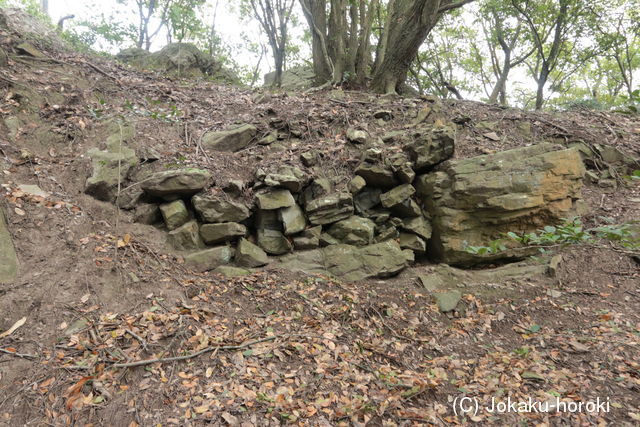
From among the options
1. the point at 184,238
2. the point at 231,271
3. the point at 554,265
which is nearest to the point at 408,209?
the point at 554,265

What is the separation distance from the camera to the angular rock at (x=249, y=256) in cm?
554

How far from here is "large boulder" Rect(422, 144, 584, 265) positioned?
227 inches

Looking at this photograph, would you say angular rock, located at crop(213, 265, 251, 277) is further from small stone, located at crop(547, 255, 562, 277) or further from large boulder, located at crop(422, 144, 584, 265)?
small stone, located at crop(547, 255, 562, 277)

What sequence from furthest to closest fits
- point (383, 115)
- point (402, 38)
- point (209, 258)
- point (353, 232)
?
point (402, 38)
point (383, 115)
point (353, 232)
point (209, 258)

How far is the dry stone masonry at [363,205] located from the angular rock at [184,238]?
0.05 feet

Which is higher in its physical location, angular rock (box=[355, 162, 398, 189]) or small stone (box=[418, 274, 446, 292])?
angular rock (box=[355, 162, 398, 189])

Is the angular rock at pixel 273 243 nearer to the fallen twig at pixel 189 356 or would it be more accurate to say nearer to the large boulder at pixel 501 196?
the fallen twig at pixel 189 356

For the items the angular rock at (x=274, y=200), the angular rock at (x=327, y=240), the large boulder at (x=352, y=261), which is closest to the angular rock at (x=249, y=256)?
the large boulder at (x=352, y=261)

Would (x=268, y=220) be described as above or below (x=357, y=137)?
below

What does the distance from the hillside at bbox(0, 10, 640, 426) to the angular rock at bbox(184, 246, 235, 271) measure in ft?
0.12

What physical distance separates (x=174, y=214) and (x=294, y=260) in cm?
210

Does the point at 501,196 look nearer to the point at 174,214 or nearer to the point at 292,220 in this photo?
the point at 292,220

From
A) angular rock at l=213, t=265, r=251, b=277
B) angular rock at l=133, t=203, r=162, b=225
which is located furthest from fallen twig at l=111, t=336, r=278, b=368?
angular rock at l=133, t=203, r=162, b=225

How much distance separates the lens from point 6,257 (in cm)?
405
